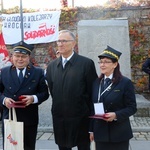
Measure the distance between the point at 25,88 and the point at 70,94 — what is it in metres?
0.56

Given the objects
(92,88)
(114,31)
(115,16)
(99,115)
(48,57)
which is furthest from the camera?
(48,57)

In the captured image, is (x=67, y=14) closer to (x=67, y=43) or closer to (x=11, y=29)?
(x=11, y=29)

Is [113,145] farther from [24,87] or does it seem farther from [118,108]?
[24,87]

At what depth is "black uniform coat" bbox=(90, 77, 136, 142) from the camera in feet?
10.2

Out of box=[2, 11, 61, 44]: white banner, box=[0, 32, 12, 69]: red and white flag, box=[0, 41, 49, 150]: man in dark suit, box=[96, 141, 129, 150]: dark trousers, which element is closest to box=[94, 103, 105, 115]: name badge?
box=[96, 141, 129, 150]: dark trousers

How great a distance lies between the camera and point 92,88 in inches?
133

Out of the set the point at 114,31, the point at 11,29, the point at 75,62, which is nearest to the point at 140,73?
the point at 114,31

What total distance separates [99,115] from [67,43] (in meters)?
0.93

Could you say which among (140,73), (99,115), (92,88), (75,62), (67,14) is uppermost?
(67,14)

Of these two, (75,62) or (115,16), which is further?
(115,16)

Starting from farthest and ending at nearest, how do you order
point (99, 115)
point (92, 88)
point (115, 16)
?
point (115, 16) < point (92, 88) < point (99, 115)

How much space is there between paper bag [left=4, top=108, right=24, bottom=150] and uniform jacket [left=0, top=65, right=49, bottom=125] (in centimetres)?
21

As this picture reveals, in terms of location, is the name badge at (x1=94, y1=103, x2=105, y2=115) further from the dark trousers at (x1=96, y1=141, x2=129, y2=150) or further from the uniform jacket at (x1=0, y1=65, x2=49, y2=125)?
the uniform jacket at (x1=0, y1=65, x2=49, y2=125)

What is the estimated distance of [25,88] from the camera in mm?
3582
